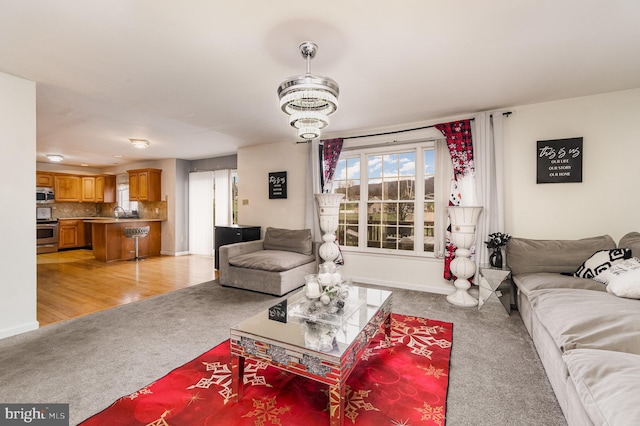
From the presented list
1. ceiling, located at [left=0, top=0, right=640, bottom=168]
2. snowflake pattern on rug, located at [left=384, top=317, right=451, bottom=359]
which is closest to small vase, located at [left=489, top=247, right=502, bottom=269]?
snowflake pattern on rug, located at [left=384, top=317, right=451, bottom=359]

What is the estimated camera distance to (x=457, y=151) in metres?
3.71

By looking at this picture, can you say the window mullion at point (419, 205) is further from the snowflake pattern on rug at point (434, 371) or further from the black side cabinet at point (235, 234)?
the black side cabinet at point (235, 234)

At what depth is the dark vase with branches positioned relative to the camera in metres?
3.34

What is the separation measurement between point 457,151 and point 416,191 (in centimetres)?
78

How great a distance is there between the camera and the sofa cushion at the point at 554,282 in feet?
7.99

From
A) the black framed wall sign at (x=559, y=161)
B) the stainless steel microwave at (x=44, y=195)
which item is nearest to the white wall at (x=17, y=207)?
the black framed wall sign at (x=559, y=161)

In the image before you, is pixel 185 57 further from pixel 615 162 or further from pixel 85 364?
pixel 615 162

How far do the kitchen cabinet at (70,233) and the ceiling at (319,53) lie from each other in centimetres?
548

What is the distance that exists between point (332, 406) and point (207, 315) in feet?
7.14

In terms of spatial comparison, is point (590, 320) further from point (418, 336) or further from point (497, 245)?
point (497, 245)

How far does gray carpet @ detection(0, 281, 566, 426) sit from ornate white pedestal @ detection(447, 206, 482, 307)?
20 cm

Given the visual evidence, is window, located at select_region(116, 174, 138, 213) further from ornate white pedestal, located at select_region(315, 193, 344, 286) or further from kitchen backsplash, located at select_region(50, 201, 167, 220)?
ornate white pedestal, located at select_region(315, 193, 344, 286)

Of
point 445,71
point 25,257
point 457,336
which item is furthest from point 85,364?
point 445,71

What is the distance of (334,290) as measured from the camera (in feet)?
6.75
